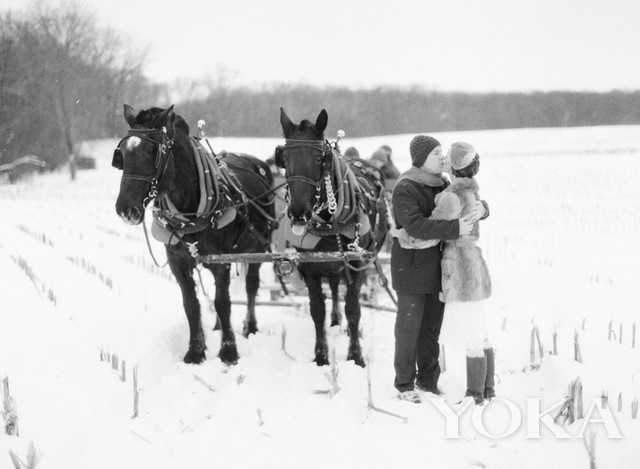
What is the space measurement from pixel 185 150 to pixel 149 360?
1.78m

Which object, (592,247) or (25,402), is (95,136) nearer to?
(592,247)

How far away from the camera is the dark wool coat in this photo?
386 cm

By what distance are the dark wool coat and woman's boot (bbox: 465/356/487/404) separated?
53 centimetres

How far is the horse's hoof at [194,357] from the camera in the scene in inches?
197

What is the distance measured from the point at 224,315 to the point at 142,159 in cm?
155

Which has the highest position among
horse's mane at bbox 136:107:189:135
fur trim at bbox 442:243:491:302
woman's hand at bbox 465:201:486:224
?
horse's mane at bbox 136:107:189:135

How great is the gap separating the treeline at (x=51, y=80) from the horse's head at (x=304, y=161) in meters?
30.7

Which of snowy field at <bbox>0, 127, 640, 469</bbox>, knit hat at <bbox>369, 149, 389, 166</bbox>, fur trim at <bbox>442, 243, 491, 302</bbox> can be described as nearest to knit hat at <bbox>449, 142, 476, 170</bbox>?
fur trim at <bbox>442, 243, 491, 302</bbox>

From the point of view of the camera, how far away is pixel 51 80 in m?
32.7

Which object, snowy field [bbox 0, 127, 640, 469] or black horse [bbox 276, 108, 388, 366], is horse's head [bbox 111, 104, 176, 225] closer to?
black horse [bbox 276, 108, 388, 366]

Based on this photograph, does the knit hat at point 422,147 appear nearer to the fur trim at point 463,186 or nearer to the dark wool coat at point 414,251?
the dark wool coat at point 414,251

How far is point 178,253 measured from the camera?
5.01 metres

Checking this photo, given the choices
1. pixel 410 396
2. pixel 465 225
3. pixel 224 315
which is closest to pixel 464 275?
pixel 465 225

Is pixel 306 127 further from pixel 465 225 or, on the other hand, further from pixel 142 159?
pixel 465 225
